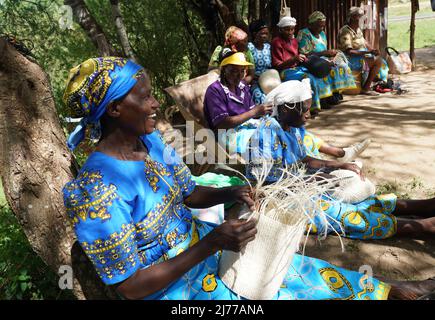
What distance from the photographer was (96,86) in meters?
1.62

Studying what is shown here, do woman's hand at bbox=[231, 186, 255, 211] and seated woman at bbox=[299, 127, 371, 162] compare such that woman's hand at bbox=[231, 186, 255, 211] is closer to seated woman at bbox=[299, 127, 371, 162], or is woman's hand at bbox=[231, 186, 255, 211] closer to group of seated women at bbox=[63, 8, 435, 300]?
group of seated women at bbox=[63, 8, 435, 300]

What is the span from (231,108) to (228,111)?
1.9 inches

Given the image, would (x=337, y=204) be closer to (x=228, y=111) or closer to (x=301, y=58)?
(x=228, y=111)

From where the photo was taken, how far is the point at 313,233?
10.8ft

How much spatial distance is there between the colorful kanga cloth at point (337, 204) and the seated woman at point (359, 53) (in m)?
5.05

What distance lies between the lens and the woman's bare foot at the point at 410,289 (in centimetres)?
194

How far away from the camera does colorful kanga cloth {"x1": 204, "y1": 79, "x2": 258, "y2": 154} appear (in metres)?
4.21

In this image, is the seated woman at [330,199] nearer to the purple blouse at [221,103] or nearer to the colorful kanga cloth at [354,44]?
the purple blouse at [221,103]

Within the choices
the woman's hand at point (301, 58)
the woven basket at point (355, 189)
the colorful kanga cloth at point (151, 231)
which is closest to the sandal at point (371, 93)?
the woman's hand at point (301, 58)

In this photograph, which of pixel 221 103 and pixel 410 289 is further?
pixel 221 103

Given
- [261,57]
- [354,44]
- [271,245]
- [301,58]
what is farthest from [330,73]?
[271,245]

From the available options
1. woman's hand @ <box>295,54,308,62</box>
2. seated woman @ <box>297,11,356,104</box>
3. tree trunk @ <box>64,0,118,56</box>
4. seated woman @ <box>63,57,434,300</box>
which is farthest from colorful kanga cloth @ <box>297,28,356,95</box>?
seated woman @ <box>63,57,434,300</box>
